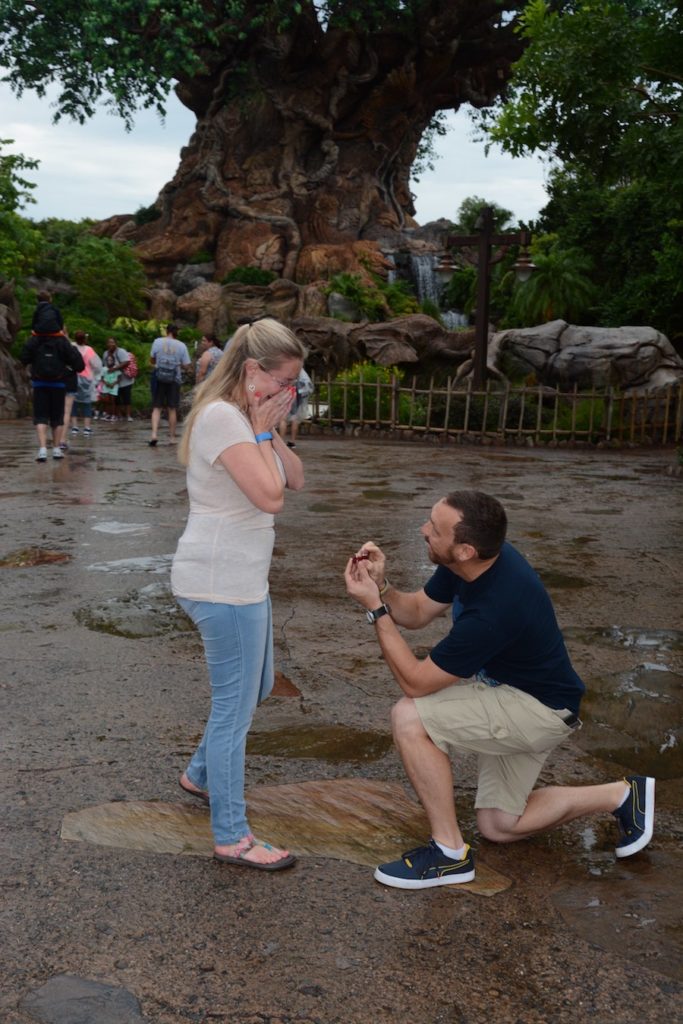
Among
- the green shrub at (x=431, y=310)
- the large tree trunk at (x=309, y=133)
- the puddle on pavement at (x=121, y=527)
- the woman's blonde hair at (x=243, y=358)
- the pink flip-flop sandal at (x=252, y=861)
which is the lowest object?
the pink flip-flop sandal at (x=252, y=861)

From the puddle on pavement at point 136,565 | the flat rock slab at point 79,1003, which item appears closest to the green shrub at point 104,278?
the puddle on pavement at point 136,565

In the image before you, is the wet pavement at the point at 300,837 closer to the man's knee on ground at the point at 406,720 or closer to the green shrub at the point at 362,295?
the man's knee on ground at the point at 406,720

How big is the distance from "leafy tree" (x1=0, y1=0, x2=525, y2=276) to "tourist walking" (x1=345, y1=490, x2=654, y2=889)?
29665 millimetres

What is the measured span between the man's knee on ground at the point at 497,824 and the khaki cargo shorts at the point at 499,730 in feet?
0.08

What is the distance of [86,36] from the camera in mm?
29656

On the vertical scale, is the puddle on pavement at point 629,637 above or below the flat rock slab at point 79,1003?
above

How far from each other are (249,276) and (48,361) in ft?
69.9

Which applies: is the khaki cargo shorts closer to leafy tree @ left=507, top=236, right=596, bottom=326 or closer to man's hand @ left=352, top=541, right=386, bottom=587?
man's hand @ left=352, top=541, right=386, bottom=587

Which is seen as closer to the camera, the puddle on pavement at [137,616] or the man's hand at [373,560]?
the man's hand at [373,560]

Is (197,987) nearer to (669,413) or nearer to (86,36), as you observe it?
(669,413)

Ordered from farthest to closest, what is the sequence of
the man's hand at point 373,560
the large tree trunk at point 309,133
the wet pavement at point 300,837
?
the large tree trunk at point 309,133 < the man's hand at point 373,560 < the wet pavement at point 300,837

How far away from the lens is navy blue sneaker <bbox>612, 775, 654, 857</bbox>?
3.17m

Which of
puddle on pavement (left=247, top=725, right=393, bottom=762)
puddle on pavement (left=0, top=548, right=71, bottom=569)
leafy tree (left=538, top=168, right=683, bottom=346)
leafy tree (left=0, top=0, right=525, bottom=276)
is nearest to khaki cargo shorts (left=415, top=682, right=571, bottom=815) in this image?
puddle on pavement (left=247, top=725, right=393, bottom=762)

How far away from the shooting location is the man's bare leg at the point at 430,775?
3.10 meters
